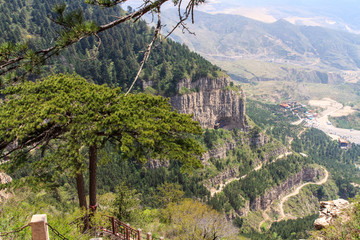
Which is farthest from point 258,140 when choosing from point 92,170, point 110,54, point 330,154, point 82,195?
point 92,170

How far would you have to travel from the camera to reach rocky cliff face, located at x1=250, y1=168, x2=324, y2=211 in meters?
77.0

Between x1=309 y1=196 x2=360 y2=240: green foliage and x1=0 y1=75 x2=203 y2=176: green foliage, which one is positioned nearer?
x1=309 y1=196 x2=360 y2=240: green foliage

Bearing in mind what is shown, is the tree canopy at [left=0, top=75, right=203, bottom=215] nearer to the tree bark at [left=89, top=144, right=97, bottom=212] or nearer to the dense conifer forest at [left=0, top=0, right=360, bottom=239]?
the tree bark at [left=89, top=144, right=97, bottom=212]

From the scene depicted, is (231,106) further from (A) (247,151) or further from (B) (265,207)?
(B) (265,207)

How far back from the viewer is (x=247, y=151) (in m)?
91.1

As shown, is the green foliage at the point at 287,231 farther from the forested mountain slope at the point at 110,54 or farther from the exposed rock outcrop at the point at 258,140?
the forested mountain slope at the point at 110,54

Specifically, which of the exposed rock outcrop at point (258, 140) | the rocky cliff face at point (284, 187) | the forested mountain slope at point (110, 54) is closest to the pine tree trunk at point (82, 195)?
the forested mountain slope at point (110, 54)

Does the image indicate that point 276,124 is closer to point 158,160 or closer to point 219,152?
point 219,152

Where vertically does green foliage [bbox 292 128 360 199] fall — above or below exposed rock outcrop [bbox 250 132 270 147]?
below

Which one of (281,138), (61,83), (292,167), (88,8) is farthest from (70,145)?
(281,138)

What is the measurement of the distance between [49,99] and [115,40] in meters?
84.1

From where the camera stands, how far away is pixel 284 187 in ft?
291

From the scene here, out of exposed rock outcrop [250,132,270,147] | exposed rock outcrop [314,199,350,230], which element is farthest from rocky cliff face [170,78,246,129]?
exposed rock outcrop [314,199,350,230]

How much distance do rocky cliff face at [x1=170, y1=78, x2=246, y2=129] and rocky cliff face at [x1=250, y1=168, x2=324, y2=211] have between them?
27072 millimetres
